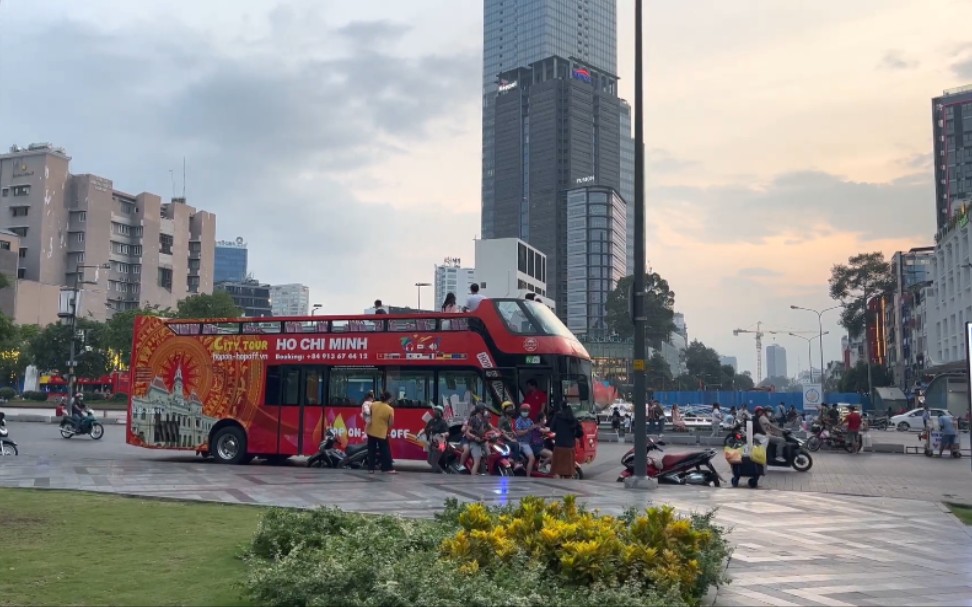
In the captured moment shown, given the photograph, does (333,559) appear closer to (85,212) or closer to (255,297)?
(85,212)

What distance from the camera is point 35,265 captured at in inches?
3410

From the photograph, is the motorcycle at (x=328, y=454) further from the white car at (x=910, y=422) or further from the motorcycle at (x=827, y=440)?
the white car at (x=910, y=422)

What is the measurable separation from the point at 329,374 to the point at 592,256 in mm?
128803

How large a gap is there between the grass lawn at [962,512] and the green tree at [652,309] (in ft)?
270

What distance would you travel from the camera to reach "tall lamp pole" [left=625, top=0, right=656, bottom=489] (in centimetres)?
1606

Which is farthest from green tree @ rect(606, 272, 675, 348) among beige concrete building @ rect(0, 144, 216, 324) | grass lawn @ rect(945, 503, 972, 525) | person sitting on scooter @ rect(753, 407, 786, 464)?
grass lawn @ rect(945, 503, 972, 525)

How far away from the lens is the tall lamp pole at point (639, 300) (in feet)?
52.7

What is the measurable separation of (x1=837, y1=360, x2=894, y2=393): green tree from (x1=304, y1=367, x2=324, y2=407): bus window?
76.7 meters

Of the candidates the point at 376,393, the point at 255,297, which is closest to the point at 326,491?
the point at 376,393

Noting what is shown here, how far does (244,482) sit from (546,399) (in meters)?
6.41

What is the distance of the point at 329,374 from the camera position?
19.8 metres

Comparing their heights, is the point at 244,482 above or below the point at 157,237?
below

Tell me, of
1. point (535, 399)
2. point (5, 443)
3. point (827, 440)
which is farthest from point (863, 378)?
point (5, 443)

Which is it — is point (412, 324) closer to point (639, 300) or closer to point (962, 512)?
point (639, 300)
